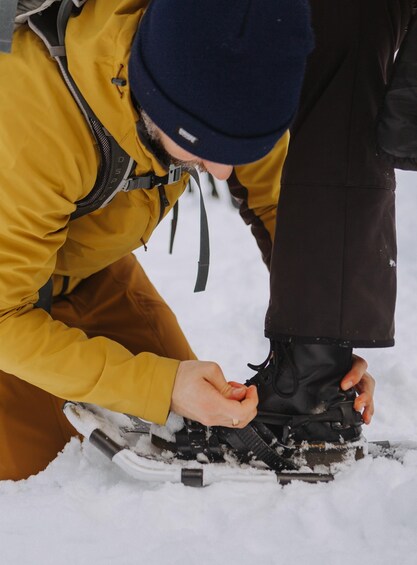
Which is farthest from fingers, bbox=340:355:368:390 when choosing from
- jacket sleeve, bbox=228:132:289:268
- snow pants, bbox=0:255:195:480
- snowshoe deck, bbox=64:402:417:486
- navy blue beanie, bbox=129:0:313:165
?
snow pants, bbox=0:255:195:480

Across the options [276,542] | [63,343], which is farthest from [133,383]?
[276,542]

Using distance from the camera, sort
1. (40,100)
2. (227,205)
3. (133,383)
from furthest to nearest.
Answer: (227,205), (133,383), (40,100)

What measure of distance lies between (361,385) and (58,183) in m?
0.88

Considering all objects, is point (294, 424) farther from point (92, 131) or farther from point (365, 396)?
point (92, 131)

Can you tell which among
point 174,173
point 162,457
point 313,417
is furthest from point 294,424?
point 174,173

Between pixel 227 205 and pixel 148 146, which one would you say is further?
pixel 227 205

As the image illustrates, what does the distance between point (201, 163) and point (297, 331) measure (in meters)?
0.43

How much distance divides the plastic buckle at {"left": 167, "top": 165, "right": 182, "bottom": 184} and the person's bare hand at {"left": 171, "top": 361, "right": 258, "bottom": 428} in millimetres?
484

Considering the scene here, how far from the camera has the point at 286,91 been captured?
1.46 meters

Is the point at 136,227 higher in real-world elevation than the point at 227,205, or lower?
higher

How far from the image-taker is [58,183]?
5.29 feet

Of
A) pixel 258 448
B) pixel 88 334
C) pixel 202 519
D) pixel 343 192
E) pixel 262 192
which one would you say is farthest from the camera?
pixel 88 334

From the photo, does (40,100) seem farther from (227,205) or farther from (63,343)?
(227,205)

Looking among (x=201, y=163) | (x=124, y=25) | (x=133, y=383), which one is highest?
(x=124, y=25)
